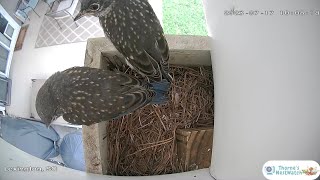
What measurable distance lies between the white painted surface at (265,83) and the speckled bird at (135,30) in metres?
0.12

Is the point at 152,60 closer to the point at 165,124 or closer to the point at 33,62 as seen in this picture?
the point at 165,124

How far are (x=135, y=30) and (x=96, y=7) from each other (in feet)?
0.29

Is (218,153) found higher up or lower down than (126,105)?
lower down

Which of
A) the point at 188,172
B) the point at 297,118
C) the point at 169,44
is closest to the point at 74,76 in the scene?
the point at 169,44

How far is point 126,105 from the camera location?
811 millimetres

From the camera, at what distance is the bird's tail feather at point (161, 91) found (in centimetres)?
84

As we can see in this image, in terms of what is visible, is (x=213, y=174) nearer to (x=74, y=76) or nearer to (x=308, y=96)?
(x=308, y=96)

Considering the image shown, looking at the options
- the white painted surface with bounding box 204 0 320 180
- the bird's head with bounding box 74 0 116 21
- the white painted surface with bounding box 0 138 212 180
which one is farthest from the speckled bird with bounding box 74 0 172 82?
the white painted surface with bounding box 0 138 212 180

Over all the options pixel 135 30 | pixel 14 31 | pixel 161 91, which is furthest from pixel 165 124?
pixel 14 31

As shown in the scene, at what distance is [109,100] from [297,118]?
40cm

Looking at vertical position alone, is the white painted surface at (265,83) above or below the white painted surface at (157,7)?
below

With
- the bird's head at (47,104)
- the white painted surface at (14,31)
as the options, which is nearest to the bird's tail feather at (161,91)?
the bird's head at (47,104)

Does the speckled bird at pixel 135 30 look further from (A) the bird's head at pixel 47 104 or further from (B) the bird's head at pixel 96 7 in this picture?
(A) the bird's head at pixel 47 104

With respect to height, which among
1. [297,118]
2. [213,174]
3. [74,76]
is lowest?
[213,174]
